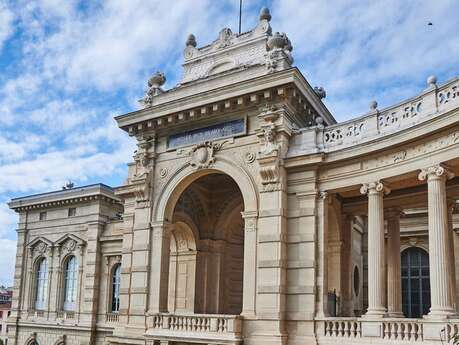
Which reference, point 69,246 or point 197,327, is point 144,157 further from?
point 69,246

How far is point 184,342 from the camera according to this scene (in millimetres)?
18594

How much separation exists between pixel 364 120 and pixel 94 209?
19090 mm

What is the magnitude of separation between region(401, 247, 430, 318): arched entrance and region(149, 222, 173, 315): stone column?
34.2ft

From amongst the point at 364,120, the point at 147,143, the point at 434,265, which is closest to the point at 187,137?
the point at 147,143

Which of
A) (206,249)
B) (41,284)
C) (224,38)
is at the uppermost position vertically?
(224,38)

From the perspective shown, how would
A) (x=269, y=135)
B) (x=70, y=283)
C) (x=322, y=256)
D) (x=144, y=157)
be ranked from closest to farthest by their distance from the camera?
(x=322, y=256), (x=269, y=135), (x=144, y=157), (x=70, y=283)

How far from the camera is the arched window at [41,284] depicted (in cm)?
3366

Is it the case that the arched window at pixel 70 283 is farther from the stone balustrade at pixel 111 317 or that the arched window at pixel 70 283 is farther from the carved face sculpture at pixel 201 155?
the carved face sculpture at pixel 201 155

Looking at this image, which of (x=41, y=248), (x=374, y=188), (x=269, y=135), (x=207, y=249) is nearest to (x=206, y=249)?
(x=207, y=249)

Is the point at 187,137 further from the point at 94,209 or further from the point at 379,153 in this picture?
the point at 94,209

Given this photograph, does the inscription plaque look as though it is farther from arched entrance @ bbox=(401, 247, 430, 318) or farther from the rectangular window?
the rectangular window

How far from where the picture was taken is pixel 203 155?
2031cm

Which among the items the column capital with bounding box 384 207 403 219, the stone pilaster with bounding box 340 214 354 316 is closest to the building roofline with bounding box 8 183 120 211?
the stone pilaster with bounding box 340 214 354 316

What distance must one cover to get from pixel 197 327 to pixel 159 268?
2.90 metres
